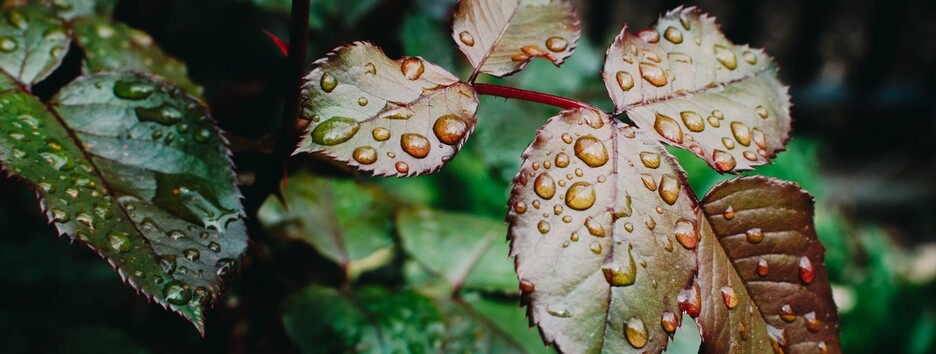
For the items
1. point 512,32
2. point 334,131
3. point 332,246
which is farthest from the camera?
point 332,246

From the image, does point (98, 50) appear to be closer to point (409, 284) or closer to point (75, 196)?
point (75, 196)

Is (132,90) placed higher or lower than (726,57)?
lower

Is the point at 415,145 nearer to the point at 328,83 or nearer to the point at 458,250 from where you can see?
the point at 328,83

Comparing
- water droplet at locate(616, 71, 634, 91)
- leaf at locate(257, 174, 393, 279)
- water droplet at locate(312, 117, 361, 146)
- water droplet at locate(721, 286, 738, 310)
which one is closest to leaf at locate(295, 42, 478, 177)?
water droplet at locate(312, 117, 361, 146)

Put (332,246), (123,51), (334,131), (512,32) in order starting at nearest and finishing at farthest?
1. (334,131)
2. (512,32)
3. (123,51)
4. (332,246)

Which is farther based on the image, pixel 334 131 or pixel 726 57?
pixel 726 57

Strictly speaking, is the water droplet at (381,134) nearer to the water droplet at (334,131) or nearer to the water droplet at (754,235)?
the water droplet at (334,131)

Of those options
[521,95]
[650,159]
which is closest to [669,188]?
[650,159]
